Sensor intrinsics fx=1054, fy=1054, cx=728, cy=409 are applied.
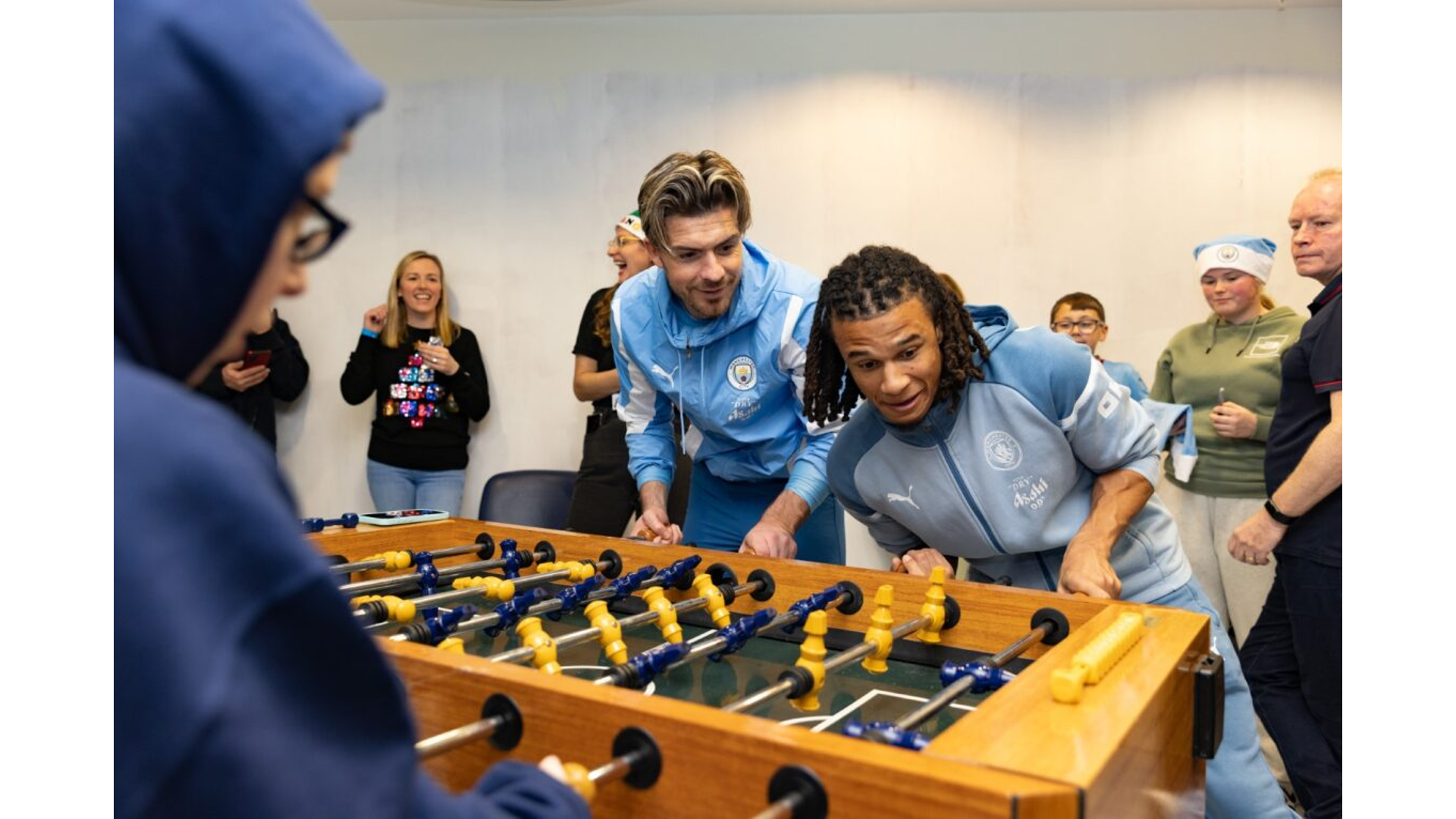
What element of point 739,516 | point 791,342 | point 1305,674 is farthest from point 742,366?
point 1305,674

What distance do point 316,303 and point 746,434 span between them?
3.29 m

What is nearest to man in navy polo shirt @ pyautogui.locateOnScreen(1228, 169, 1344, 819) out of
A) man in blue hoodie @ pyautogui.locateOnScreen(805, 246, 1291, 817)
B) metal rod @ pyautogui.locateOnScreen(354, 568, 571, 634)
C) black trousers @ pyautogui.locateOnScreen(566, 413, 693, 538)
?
man in blue hoodie @ pyautogui.locateOnScreen(805, 246, 1291, 817)

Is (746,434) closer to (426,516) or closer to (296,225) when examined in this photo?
(426,516)

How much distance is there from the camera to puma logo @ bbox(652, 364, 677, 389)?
2576 mm

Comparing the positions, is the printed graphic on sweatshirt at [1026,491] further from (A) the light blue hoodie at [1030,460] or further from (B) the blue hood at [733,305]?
(B) the blue hood at [733,305]

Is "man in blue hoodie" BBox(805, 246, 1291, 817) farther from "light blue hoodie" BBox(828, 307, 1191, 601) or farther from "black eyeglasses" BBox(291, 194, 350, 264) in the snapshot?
"black eyeglasses" BBox(291, 194, 350, 264)

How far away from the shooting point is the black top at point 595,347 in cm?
406

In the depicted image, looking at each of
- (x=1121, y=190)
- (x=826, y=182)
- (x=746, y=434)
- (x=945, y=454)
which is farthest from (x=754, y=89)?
(x=945, y=454)

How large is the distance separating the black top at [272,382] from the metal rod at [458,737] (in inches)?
157

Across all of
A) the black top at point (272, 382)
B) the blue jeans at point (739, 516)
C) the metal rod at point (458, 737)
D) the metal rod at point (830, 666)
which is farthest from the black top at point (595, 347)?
the metal rod at point (458, 737)

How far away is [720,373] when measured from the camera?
2.51 m

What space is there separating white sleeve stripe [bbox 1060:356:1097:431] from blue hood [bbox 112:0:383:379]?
146 cm

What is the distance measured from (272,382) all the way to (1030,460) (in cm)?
394

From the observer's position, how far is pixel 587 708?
1.04 metres
